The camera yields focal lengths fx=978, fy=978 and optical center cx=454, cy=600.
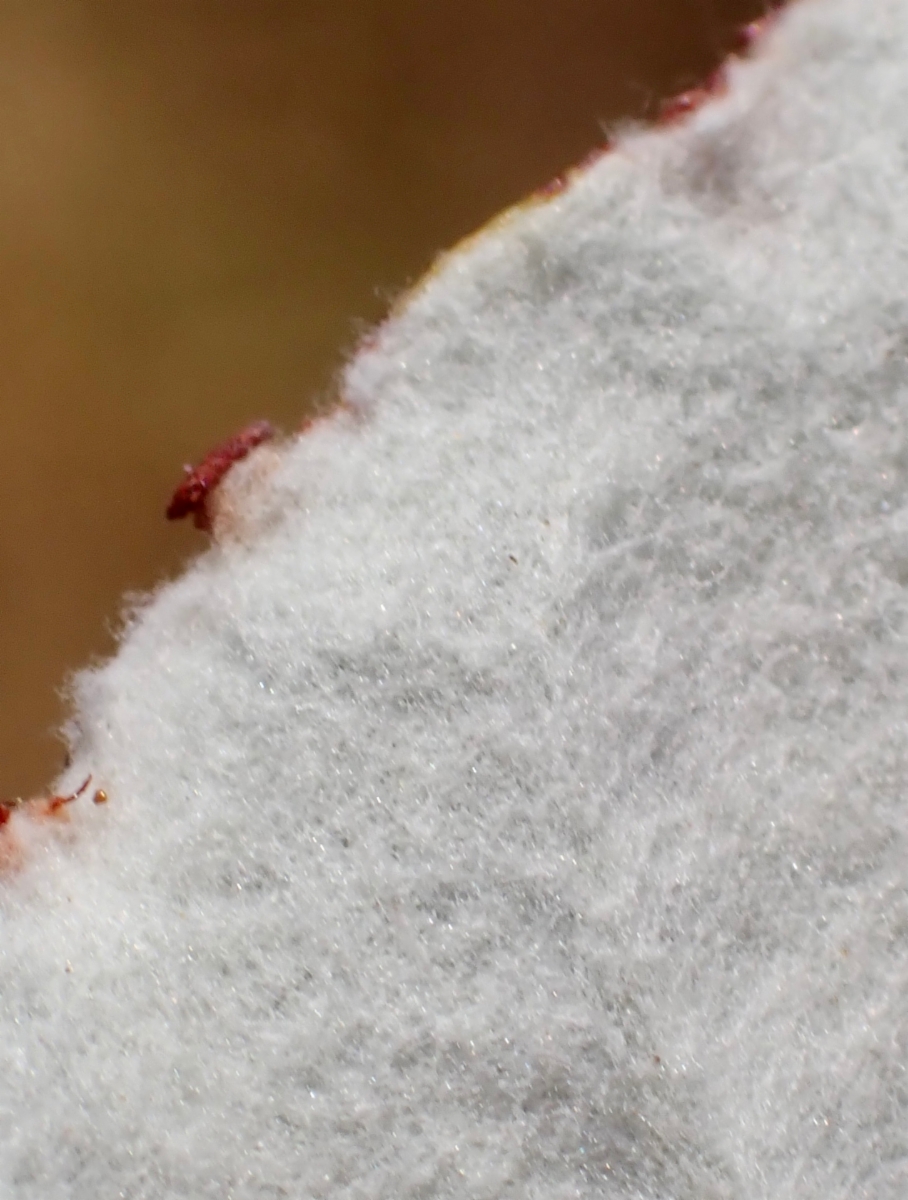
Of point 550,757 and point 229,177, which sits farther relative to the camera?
point 229,177

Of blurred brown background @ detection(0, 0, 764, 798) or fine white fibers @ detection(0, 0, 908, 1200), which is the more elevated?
blurred brown background @ detection(0, 0, 764, 798)

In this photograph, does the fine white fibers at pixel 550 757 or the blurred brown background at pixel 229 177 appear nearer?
A: the fine white fibers at pixel 550 757

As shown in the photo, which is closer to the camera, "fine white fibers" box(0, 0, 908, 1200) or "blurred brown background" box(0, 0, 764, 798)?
"fine white fibers" box(0, 0, 908, 1200)

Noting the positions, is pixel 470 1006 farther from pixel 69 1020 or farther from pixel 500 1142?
pixel 69 1020

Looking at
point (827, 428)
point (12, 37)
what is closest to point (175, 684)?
point (827, 428)

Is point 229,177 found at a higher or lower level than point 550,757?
higher
